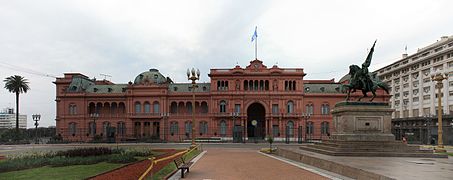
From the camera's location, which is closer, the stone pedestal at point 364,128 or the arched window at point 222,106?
the stone pedestal at point 364,128

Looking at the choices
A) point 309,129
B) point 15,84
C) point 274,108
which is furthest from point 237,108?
point 15,84

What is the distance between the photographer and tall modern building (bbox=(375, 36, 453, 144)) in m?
77.2

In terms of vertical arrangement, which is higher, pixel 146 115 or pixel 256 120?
pixel 146 115

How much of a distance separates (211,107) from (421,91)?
51034 mm

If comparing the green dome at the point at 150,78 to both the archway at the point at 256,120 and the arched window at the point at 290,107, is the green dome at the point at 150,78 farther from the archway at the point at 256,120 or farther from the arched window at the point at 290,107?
the arched window at the point at 290,107

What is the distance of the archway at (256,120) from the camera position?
263 ft

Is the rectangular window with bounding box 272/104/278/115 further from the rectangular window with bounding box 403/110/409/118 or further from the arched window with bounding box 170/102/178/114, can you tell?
the rectangular window with bounding box 403/110/409/118

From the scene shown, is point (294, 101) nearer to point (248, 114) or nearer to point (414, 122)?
point (248, 114)

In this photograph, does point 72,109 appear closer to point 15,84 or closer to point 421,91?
point 15,84

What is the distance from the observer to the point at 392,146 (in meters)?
24.2

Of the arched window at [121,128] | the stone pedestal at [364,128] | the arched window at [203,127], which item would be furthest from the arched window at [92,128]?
the stone pedestal at [364,128]

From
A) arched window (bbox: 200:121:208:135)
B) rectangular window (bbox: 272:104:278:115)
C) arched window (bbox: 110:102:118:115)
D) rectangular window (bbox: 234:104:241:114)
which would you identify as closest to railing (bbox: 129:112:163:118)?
arched window (bbox: 110:102:118:115)

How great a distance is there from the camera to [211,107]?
79.0 metres

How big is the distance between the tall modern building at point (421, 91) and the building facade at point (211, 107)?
37.6ft
